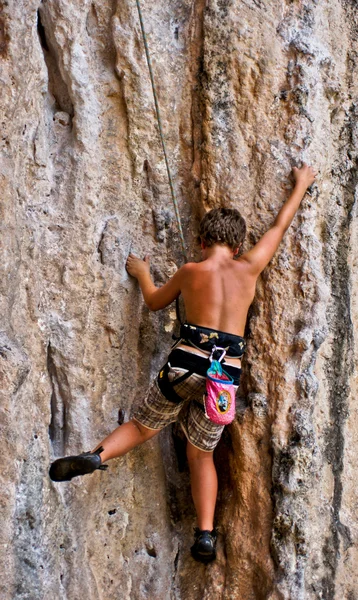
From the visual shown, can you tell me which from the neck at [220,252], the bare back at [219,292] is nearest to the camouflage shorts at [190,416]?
the bare back at [219,292]

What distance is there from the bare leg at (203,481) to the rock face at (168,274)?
0.49 feet

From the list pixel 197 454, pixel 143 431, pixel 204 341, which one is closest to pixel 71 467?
pixel 143 431

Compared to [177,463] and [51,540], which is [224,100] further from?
[51,540]

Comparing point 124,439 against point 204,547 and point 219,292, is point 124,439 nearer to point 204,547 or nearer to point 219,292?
point 204,547

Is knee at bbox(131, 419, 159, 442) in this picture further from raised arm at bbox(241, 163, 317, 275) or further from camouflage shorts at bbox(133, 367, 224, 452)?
raised arm at bbox(241, 163, 317, 275)

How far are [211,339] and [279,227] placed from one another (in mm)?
673

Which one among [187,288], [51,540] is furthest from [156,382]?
[51,540]

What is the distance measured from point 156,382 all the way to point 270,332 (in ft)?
2.03

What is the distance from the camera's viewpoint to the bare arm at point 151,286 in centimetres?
351

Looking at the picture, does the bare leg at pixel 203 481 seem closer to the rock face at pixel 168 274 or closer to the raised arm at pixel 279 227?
the rock face at pixel 168 274

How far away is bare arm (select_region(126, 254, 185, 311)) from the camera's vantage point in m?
3.51

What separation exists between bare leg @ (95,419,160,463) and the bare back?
1.88 feet

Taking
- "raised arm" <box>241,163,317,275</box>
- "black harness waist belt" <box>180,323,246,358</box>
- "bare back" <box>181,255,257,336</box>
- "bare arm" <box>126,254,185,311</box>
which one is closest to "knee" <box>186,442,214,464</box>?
"black harness waist belt" <box>180,323,246,358</box>

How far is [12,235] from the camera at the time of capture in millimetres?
3312
